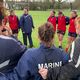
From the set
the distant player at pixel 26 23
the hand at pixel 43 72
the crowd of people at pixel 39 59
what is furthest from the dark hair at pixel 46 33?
the distant player at pixel 26 23

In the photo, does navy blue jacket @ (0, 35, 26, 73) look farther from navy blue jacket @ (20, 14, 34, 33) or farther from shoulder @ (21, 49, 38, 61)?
navy blue jacket @ (20, 14, 34, 33)

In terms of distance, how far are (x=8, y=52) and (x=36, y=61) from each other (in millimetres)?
496

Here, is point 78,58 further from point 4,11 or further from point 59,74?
point 4,11

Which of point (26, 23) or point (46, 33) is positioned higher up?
point (46, 33)

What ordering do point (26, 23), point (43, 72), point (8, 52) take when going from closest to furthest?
point (8, 52), point (43, 72), point (26, 23)

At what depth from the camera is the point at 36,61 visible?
11.0 feet

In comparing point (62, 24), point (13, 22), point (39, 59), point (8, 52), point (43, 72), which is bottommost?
point (62, 24)

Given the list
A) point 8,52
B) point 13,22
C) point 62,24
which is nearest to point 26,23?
point 13,22

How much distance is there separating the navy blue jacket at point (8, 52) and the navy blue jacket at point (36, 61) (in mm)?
183

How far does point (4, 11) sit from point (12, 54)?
1.33 feet

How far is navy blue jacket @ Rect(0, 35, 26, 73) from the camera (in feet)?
9.54

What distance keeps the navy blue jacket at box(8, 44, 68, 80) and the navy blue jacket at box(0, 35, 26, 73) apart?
0.60 feet

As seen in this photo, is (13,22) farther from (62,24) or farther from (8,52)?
(8,52)

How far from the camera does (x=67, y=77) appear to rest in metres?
3.19
